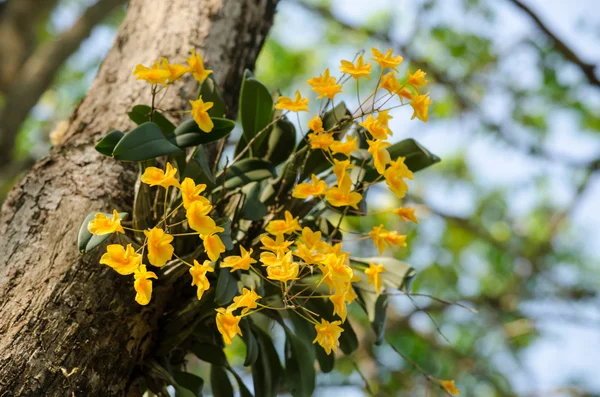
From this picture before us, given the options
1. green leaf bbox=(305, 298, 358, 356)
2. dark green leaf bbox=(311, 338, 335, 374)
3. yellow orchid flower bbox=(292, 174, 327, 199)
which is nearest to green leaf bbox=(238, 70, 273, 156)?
yellow orchid flower bbox=(292, 174, 327, 199)

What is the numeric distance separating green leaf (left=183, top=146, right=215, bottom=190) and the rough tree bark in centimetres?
19

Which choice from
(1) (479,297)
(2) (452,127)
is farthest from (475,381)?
(2) (452,127)

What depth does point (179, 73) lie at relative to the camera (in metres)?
0.92

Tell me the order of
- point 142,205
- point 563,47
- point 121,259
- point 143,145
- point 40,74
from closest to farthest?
point 121,259, point 143,145, point 142,205, point 563,47, point 40,74

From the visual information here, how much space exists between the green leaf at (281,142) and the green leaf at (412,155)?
17 centimetres

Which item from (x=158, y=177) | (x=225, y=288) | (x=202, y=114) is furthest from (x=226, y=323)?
(x=202, y=114)

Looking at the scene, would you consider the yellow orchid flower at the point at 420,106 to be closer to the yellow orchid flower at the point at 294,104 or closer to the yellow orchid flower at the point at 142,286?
the yellow orchid flower at the point at 294,104

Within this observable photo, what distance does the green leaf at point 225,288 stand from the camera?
2.96 ft

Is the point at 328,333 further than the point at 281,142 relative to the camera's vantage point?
No

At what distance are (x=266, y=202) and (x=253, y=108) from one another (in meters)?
0.19

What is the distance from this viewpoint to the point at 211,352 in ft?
3.64

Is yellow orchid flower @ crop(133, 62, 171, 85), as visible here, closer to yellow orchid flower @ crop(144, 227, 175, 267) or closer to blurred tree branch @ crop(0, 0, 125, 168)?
yellow orchid flower @ crop(144, 227, 175, 267)

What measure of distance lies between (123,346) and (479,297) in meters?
3.62

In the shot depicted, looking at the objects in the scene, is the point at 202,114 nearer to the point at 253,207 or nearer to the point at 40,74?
the point at 253,207
